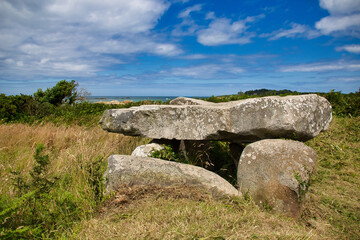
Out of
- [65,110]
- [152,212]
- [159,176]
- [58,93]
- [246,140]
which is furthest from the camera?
[58,93]

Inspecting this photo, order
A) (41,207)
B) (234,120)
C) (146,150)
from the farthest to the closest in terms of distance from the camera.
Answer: (146,150), (234,120), (41,207)

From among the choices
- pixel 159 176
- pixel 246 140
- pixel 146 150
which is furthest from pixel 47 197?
pixel 246 140

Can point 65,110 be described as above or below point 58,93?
below

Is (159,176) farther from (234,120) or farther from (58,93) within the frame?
(58,93)

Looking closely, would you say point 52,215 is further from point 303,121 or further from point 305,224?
point 303,121

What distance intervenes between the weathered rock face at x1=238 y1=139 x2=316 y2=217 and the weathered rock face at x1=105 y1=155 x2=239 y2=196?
0.41 meters

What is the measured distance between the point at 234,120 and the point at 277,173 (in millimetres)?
1247

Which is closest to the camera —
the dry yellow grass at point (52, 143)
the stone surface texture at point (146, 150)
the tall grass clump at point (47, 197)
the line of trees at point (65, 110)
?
the tall grass clump at point (47, 197)

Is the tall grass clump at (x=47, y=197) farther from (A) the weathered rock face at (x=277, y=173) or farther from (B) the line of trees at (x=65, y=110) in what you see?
(B) the line of trees at (x=65, y=110)

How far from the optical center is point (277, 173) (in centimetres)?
419

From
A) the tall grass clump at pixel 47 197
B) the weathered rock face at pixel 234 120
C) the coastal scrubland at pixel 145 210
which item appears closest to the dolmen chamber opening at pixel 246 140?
the weathered rock face at pixel 234 120

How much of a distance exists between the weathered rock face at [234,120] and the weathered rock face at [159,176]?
1096 mm

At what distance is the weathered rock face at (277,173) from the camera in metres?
4.08

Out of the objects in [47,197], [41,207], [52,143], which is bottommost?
[41,207]
